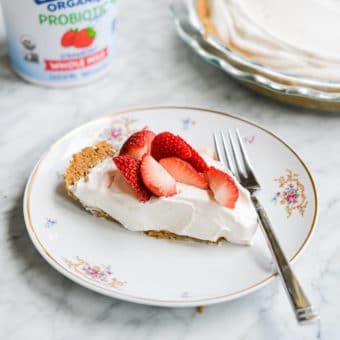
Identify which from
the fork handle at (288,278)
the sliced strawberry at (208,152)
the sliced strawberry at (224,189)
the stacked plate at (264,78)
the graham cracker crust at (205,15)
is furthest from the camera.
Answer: the graham cracker crust at (205,15)

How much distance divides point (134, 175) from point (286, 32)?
61 cm

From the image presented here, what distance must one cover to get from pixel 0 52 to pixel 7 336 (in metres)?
0.83

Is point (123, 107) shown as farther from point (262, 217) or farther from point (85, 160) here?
point (262, 217)

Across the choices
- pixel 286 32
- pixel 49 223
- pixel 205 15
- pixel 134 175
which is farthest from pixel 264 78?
pixel 49 223

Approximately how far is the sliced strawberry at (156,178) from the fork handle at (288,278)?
0.48ft

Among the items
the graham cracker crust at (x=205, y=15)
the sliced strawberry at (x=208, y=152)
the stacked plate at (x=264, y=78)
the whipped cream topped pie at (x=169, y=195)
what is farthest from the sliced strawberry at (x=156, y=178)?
the graham cracker crust at (x=205, y=15)

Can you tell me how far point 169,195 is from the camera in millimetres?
919

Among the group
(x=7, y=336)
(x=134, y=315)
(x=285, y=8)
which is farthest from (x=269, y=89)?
(x=7, y=336)

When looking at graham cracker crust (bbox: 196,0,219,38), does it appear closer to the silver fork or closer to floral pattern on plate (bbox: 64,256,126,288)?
the silver fork

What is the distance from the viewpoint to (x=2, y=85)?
4.38 ft

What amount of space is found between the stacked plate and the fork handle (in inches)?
12.6

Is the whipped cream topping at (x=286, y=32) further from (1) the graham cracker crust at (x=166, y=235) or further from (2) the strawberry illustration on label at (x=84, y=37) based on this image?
(1) the graham cracker crust at (x=166, y=235)

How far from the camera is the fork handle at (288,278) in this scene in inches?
29.6

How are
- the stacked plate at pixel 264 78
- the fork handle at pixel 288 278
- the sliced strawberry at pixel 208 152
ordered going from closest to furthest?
the fork handle at pixel 288 278, the sliced strawberry at pixel 208 152, the stacked plate at pixel 264 78
